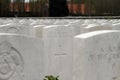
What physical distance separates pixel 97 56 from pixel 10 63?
104 cm

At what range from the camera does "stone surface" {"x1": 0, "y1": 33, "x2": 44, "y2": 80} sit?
16.6ft

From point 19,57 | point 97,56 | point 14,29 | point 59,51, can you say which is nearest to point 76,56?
point 97,56

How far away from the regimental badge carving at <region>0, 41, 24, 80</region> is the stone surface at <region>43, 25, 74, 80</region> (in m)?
2.49

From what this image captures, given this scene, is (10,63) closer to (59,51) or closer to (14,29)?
(59,51)

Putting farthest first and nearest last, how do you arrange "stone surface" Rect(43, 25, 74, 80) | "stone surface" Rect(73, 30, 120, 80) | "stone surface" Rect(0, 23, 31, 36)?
"stone surface" Rect(0, 23, 31, 36) < "stone surface" Rect(43, 25, 74, 80) < "stone surface" Rect(73, 30, 120, 80)

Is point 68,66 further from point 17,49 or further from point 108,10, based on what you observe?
point 108,10

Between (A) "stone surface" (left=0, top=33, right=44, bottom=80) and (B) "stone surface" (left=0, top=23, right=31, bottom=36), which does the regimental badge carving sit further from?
(B) "stone surface" (left=0, top=23, right=31, bottom=36)

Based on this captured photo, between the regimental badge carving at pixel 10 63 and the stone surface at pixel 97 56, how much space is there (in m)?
0.67

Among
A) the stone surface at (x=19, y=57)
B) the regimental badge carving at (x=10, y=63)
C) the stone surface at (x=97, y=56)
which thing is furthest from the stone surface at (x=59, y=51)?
the regimental badge carving at (x=10, y=63)

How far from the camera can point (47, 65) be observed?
25.8 ft

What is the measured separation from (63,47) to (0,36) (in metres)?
2.95

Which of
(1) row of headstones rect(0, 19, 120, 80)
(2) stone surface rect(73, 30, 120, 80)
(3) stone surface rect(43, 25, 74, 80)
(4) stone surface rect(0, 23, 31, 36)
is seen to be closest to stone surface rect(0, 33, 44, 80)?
(1) row of headstones rect(0, 19, 120, 80)

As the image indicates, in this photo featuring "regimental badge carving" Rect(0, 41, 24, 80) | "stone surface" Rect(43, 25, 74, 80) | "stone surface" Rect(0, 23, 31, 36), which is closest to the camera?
"regimental badge carving" Rect(0, 41, 24, 80)

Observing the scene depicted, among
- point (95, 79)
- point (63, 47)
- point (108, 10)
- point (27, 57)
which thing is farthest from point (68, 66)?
point (108, 10)
